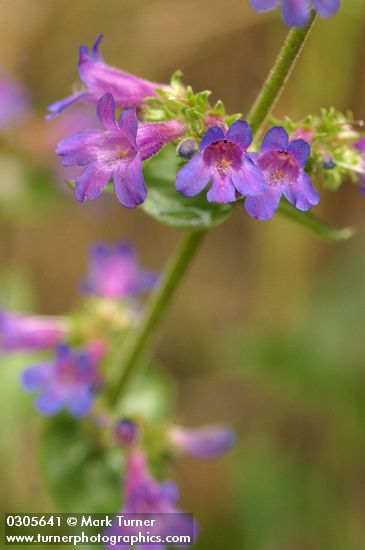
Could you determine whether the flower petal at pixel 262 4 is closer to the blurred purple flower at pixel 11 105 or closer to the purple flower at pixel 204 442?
the purple flower at pixel 204 442

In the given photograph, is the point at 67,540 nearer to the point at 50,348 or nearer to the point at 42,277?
the point at 50,348

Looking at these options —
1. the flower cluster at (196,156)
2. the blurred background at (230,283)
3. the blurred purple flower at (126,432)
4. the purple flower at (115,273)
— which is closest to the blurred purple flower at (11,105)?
the blurred background at (230,283)

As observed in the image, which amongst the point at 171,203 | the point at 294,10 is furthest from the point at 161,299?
the point at 294,10

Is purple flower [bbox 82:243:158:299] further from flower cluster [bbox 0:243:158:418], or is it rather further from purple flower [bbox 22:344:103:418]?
purple flower [bbox 22:344:103:418]

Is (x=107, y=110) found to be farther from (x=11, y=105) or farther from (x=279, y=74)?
(x=11, y=105)

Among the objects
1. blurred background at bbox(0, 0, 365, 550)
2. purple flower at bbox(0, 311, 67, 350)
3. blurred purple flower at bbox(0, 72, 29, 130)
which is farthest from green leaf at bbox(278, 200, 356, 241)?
blurred purple flower at bbox(0, 72, 29, 130)

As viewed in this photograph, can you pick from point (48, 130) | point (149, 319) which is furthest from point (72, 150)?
point (48, 130)
